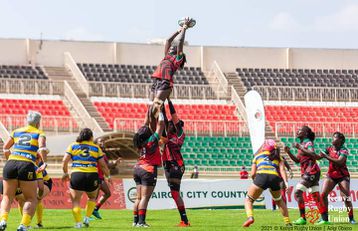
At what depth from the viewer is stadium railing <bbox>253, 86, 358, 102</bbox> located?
195 feet

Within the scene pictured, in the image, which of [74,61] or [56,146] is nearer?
[56,146]

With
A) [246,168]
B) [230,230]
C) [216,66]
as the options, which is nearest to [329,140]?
[246,168]

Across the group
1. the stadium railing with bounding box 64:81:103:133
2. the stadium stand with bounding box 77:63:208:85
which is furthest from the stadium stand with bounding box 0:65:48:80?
the stadium railing with bounding box 64:81:103:133

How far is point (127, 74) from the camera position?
198 ft

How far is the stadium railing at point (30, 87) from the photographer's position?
55.0 m

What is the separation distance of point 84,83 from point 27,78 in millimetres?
3206

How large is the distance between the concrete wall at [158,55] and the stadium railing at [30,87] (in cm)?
487

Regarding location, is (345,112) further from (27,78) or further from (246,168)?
(27,78)

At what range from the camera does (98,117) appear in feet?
A: 176

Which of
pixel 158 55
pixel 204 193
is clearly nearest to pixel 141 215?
pixel 204 193

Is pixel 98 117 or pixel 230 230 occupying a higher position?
pixel 98 117

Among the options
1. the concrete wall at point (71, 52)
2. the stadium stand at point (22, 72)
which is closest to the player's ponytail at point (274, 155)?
the stadium stand at point (22, 72)

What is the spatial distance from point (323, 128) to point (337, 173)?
32792 millimetres

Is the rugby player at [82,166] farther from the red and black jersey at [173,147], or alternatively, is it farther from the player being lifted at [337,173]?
the player being lifted at [337,173]
